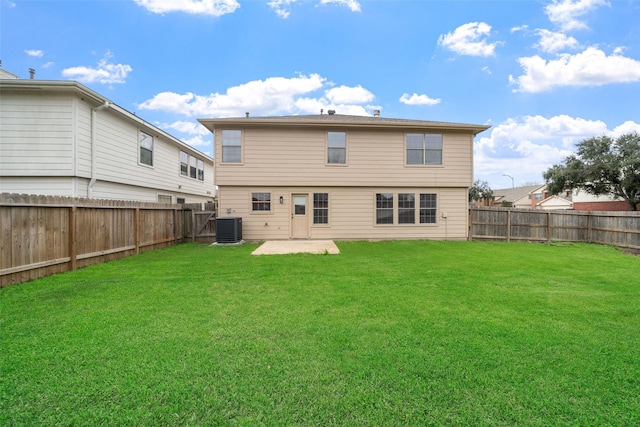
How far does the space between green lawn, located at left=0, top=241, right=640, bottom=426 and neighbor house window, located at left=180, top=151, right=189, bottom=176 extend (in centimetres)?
1146

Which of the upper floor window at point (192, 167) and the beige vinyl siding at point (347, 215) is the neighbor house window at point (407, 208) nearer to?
the beige vinyl siding at point (347, 215)

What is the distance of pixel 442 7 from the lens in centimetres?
1016

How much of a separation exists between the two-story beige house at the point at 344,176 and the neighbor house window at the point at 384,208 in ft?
0.14

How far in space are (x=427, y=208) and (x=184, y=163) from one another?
1318 cm

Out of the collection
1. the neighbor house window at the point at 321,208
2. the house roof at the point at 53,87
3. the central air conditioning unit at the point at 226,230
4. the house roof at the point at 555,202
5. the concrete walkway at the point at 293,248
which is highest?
the house roof at the point at 53,87

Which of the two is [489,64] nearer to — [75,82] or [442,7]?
[442,7]

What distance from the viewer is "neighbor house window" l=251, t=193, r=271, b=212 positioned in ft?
36.3

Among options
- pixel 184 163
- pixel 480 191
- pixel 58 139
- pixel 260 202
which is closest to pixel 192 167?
pixel 184 163

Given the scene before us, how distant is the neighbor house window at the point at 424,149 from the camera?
11.5 m

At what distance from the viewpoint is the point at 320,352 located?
2.56 m

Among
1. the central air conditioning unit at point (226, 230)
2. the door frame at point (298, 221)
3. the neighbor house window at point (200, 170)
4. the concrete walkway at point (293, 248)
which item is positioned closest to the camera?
the concrete walkway at point (293, 248)

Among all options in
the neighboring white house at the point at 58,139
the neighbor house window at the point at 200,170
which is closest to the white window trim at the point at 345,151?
the neighboring white house at the point at 58,139

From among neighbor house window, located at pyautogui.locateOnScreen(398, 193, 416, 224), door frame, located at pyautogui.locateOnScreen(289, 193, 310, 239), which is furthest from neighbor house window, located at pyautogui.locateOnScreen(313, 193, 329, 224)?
neighbor house window, located at pyautogui.locateOnScreen(398, 193, 416, 224)

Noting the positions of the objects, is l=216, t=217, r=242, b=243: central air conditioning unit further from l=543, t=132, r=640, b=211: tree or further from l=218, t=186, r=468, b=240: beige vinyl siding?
l=543, t=132, r=640, b=211: tree
